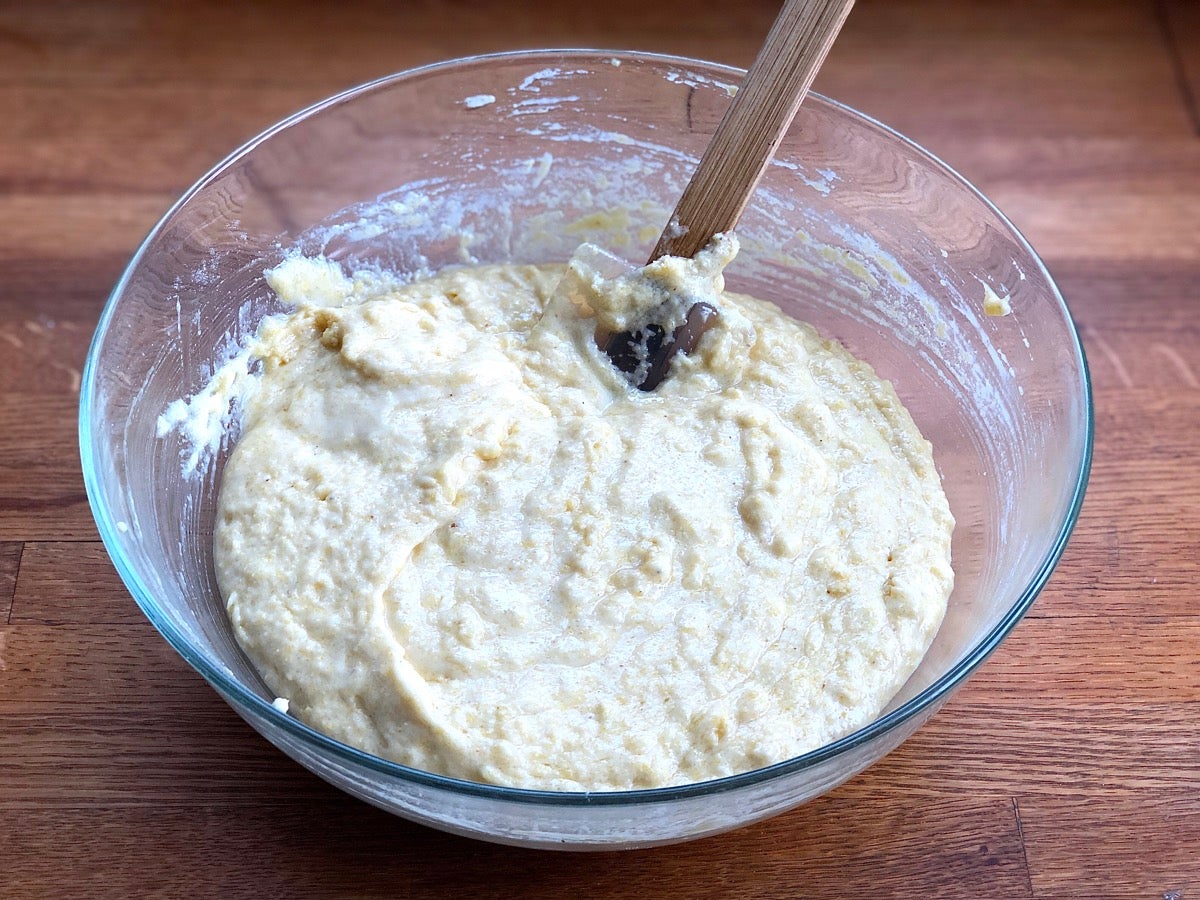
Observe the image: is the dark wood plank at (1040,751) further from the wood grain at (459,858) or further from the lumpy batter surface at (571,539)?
the lumpy batter surface at (571,539)

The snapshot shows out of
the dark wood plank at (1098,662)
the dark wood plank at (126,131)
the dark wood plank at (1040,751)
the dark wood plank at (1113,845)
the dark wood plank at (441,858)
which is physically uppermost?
the dark wood plank at (126,131)

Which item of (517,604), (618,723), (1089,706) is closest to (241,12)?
(517,604)

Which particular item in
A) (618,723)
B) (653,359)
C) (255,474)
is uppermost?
(653,359)

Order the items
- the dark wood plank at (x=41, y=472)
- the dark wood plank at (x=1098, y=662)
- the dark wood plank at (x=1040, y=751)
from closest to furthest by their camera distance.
Result: the dark wood plank at (x=1040, y=751)
the dark wood plank at (x=1098, y=662)
the dark wood plank at (x=41, y=472)

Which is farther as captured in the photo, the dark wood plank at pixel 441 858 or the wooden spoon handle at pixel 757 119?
the wooden spoon handle at pixel 757 119

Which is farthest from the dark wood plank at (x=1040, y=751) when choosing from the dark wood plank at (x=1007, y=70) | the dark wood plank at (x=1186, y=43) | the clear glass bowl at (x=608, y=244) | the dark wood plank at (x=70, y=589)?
the dark wood plank at (x=1186, y=43)

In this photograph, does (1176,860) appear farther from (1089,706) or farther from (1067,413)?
(1067,413)

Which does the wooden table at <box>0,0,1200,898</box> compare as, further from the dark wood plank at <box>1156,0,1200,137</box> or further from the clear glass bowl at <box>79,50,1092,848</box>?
the clear glass bowl at <box>79,50,1092,848</box>
